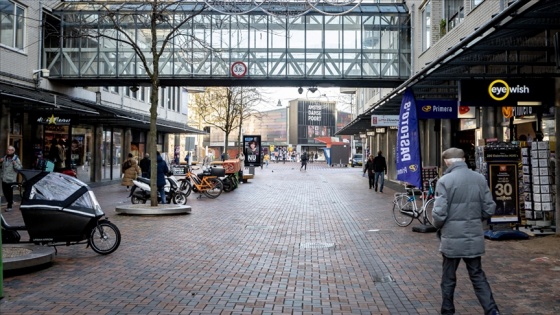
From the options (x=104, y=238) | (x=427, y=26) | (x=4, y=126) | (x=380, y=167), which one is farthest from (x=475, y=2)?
(x=4, y=126)

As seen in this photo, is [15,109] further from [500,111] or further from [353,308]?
[353,308]

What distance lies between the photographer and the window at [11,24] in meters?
19.1

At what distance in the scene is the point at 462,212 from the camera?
508 cm

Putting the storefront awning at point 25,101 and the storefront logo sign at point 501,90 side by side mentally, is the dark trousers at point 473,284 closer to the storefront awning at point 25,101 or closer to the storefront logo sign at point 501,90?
the storefront logo sign at point 501,90

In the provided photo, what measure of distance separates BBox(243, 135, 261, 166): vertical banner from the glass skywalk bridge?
287 inches

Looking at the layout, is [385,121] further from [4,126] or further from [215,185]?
[4,126]

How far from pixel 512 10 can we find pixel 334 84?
17.8 meters

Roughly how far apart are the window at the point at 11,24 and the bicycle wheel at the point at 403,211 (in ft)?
49.6

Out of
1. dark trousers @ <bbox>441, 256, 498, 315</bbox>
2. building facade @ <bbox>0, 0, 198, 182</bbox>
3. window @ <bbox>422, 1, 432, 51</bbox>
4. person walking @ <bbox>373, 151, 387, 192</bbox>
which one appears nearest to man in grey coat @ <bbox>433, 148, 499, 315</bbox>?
dark trousers @ <bbox>441, 256, 498, 315</bbox>

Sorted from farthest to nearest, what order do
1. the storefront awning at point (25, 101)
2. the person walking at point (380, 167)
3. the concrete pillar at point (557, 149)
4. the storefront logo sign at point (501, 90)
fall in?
the person walking at point (380, 167)
the storefront awning at point (25, 101)
the concrete pillar at point (557, 149)
the storefront logo sign at point (501, 90)

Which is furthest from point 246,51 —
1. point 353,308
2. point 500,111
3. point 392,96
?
point 353,308

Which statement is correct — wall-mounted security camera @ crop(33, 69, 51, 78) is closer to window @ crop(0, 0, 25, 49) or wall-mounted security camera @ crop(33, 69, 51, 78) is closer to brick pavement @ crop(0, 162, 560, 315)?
window @ crop(0, 0, 25, 49)

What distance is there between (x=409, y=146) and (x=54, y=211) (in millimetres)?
6745

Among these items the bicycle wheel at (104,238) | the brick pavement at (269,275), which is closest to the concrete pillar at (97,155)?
the brick pavement at (269,275)
